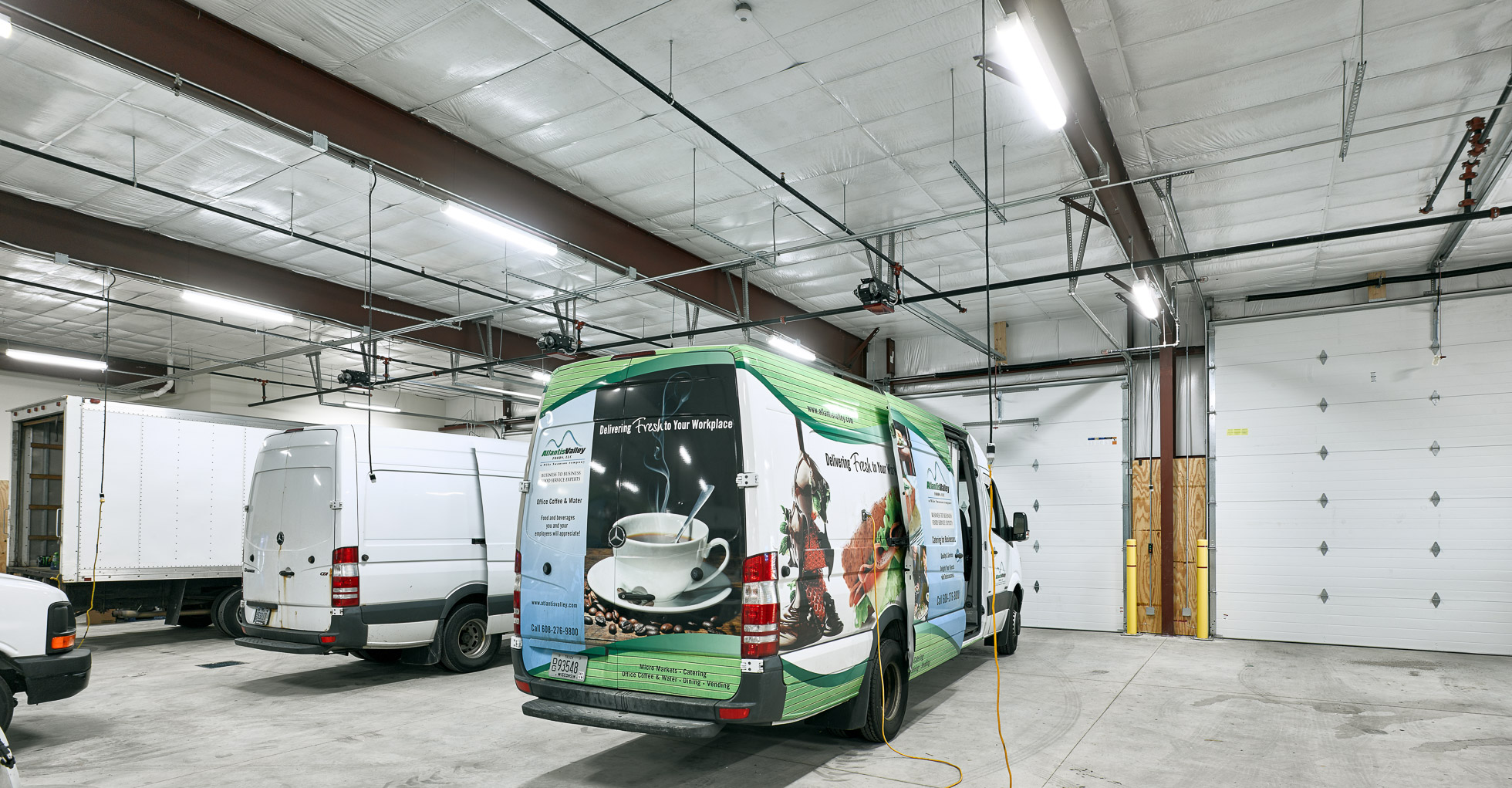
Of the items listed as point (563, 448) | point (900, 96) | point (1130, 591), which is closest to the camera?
point (563, 448)

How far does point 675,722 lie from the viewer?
4.26 m

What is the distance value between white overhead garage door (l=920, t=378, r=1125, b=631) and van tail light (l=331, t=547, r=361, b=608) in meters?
9.89

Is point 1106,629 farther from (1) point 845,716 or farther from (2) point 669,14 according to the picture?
(2) point 669,14

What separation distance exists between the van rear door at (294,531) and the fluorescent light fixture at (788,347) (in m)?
6.43

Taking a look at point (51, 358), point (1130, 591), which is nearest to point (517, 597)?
point (1130, 591)

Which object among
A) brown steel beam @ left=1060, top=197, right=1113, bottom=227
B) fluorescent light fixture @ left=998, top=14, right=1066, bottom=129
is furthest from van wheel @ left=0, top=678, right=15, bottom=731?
brown steel beam @ left=1060, top=197, right=1113, bottom=227

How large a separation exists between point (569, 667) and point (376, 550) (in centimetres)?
369

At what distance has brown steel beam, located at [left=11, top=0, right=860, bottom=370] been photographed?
17.1 ft

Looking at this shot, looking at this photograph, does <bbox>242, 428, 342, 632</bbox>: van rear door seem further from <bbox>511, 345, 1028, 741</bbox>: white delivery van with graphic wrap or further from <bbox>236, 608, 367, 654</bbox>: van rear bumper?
<bbox>511, 345, 1028, 741</bbox>: white delivery van with graphic wrap

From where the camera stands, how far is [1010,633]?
9.58 metres

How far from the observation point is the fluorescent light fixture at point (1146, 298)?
356 inches

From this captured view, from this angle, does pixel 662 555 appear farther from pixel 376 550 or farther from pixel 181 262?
pixel 181 262

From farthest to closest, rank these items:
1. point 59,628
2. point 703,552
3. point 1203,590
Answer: point 1203,590 < point 59,628 < point 703,552

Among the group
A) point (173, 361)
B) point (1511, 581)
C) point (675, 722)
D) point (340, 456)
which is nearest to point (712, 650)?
point (675, 722)
